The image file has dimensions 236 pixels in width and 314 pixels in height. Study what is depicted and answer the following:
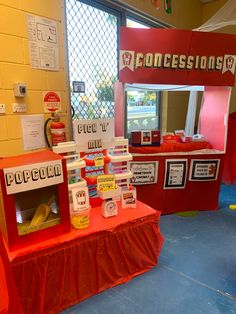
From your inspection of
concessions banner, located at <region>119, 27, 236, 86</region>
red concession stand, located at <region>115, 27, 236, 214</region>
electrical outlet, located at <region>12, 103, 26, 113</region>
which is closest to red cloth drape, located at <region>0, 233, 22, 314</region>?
electrical outlet, located at <region>12, 103, 26, 113</region>

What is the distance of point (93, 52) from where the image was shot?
2.57 m

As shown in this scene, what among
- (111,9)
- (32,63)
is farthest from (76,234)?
(111,9)

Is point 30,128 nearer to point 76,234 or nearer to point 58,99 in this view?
point 58,99

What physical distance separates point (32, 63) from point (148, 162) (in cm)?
142

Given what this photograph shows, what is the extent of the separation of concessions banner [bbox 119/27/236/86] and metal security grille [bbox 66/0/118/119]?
1.79 feet

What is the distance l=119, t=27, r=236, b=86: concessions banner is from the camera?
2113mm

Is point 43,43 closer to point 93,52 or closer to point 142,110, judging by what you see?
point 93,52

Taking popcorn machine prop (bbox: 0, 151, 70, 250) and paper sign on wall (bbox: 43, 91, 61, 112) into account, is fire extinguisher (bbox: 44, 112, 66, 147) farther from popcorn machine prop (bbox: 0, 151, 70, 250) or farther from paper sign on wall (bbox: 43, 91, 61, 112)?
popcorn machine prop (bbox: 0, 151, 70, 250)

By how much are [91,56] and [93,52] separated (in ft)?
0.18

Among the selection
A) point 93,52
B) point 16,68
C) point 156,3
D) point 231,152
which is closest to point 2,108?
point 16,68

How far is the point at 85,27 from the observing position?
2.44 m

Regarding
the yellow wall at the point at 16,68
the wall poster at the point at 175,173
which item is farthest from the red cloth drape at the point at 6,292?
the wall poster at the point at 175,173

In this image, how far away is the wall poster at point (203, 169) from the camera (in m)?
2.66

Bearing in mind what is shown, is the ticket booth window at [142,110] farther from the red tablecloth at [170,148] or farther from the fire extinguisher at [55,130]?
the fire extinguisher at [55,130]
